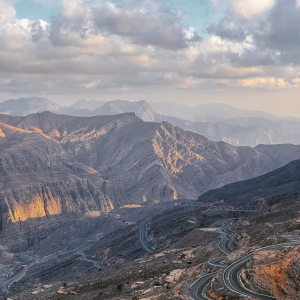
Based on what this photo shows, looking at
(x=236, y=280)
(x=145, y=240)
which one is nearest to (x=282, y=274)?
(x=236, y=280)

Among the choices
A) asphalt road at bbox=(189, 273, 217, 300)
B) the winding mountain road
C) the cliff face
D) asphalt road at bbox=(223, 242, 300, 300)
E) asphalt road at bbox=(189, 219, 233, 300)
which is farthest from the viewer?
asphalt road at bbox=(189, 219, 233, 300)

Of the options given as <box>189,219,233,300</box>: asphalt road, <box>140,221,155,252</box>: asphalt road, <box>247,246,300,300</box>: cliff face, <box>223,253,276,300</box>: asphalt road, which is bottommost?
<box>140,221,155,252</box>: asphalt road

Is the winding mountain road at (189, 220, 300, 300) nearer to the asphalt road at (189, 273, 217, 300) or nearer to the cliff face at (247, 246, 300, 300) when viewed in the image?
the asphalt road at (189, 273, 217, 300)

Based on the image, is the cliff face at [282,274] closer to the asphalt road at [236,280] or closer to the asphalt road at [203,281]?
the asphalt road at [236,280]

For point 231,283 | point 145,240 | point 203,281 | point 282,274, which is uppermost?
point 282,274

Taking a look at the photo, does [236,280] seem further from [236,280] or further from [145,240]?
[145,240]

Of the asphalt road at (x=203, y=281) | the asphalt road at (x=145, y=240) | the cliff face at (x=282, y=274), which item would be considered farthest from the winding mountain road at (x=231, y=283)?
the asphalt road at (x=145, y=240)

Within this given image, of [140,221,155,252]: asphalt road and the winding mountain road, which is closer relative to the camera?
the winding mountain road

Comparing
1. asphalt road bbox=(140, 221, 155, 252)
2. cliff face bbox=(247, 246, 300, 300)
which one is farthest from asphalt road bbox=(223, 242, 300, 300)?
asphalt road bbox=(140, 221, 155, 252)

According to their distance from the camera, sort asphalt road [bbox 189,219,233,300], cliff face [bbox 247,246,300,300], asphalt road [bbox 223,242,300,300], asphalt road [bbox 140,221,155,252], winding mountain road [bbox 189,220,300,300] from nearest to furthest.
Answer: cliff face [bbox 247,246,300,300] → asphalt road [bbox 223,242,300,300] → winding mountain road [bbox 189,220,300,300] → asphalt road [bbox 189,219,233,300] → asphalt road [bbox 140,221,155,252]

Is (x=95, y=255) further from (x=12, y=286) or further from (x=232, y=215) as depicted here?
(x=232, y=215)

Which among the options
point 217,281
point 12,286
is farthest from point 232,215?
point 217,281
